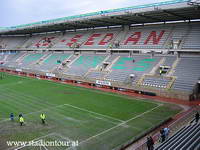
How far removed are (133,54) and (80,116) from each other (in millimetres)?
21771

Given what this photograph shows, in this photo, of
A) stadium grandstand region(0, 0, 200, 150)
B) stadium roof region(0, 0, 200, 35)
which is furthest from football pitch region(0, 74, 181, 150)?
stadium roof region(0, 0, 200, 35)

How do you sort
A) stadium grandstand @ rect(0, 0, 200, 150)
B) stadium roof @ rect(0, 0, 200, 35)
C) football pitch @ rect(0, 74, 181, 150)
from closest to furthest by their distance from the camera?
football pitch @ rect(0, 74, 181, 150)
stadium roof @ rect(0, 0, 200, 35)
stadium grandstand @ rect(0, 0, 200, 150)

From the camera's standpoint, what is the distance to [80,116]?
21.0 metres

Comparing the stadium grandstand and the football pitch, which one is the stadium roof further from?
the football pitch

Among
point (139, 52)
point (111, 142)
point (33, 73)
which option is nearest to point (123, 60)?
point (139, 52)

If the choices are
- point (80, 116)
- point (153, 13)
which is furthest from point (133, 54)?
point (80, 116)

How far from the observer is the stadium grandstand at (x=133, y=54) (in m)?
28.6

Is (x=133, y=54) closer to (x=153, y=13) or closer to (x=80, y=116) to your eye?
(x=153, y=13)

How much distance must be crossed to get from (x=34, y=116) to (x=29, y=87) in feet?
49.0

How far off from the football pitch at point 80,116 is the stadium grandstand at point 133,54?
1.52 m

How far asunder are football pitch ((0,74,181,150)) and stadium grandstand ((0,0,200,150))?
1523mm

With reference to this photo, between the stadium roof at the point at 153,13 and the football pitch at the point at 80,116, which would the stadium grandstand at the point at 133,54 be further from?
the football pitch at the point at 80,116

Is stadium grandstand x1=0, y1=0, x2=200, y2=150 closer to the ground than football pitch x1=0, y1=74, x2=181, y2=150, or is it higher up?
higher up

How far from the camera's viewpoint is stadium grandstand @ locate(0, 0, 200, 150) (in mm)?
28641
